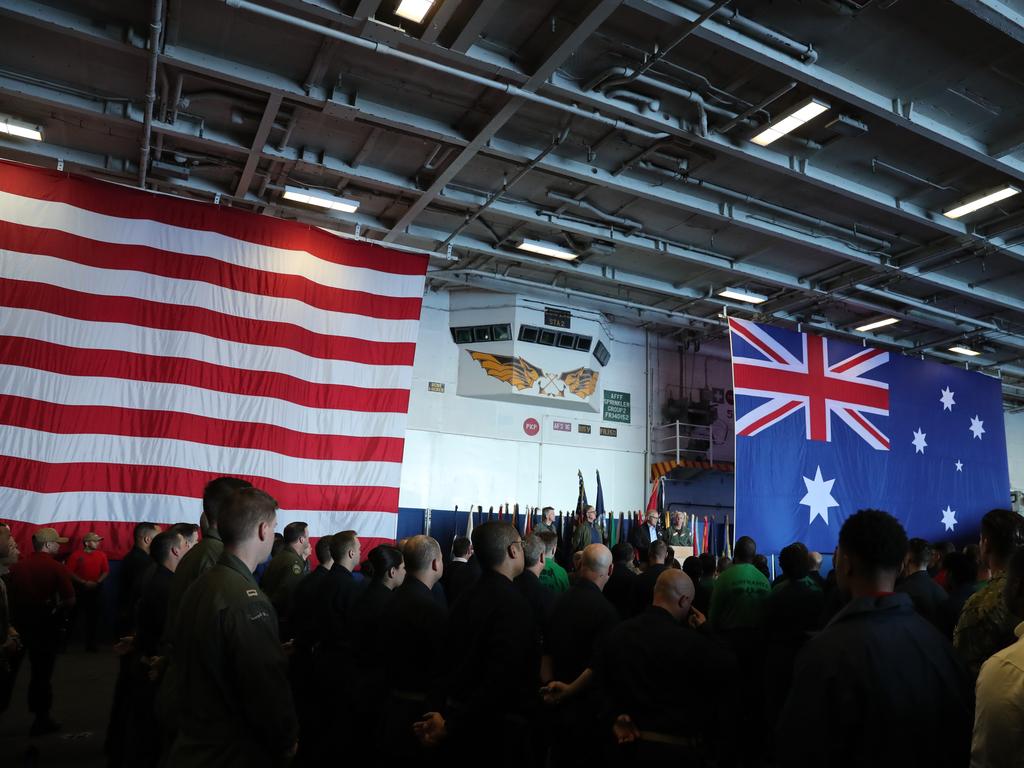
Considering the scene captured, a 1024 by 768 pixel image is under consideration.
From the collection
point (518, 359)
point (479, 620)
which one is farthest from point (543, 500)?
point (479, 620)

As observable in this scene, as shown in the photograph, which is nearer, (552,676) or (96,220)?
(552,676)

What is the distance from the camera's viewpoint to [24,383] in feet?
23.0

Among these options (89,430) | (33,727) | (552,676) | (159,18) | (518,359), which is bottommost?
(33,727)

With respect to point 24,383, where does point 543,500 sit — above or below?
below

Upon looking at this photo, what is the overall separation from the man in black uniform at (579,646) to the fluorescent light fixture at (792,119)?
215 inches

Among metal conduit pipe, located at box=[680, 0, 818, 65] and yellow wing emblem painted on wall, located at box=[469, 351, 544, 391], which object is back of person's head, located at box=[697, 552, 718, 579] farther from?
yellow wing emblem painted on wall, located at box=[469, 351, 544, 391]

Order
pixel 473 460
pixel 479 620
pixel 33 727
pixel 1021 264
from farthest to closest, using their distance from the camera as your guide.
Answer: pixel 473 460 < pixel 1021 264 < pixel 33 727 < pixel 479 620

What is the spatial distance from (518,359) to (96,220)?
7.19m

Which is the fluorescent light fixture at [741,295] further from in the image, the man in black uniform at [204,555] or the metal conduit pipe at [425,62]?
the man in black uniform at [204,555]

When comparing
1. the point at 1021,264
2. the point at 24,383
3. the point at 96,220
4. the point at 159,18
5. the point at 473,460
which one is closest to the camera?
the point at 159,18

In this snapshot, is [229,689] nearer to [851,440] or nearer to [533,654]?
[533,654]

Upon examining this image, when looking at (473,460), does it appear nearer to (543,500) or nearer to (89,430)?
(543,500)

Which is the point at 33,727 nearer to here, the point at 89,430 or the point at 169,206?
the point at 89,430

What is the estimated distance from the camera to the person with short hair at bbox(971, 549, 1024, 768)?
4.97 feet
